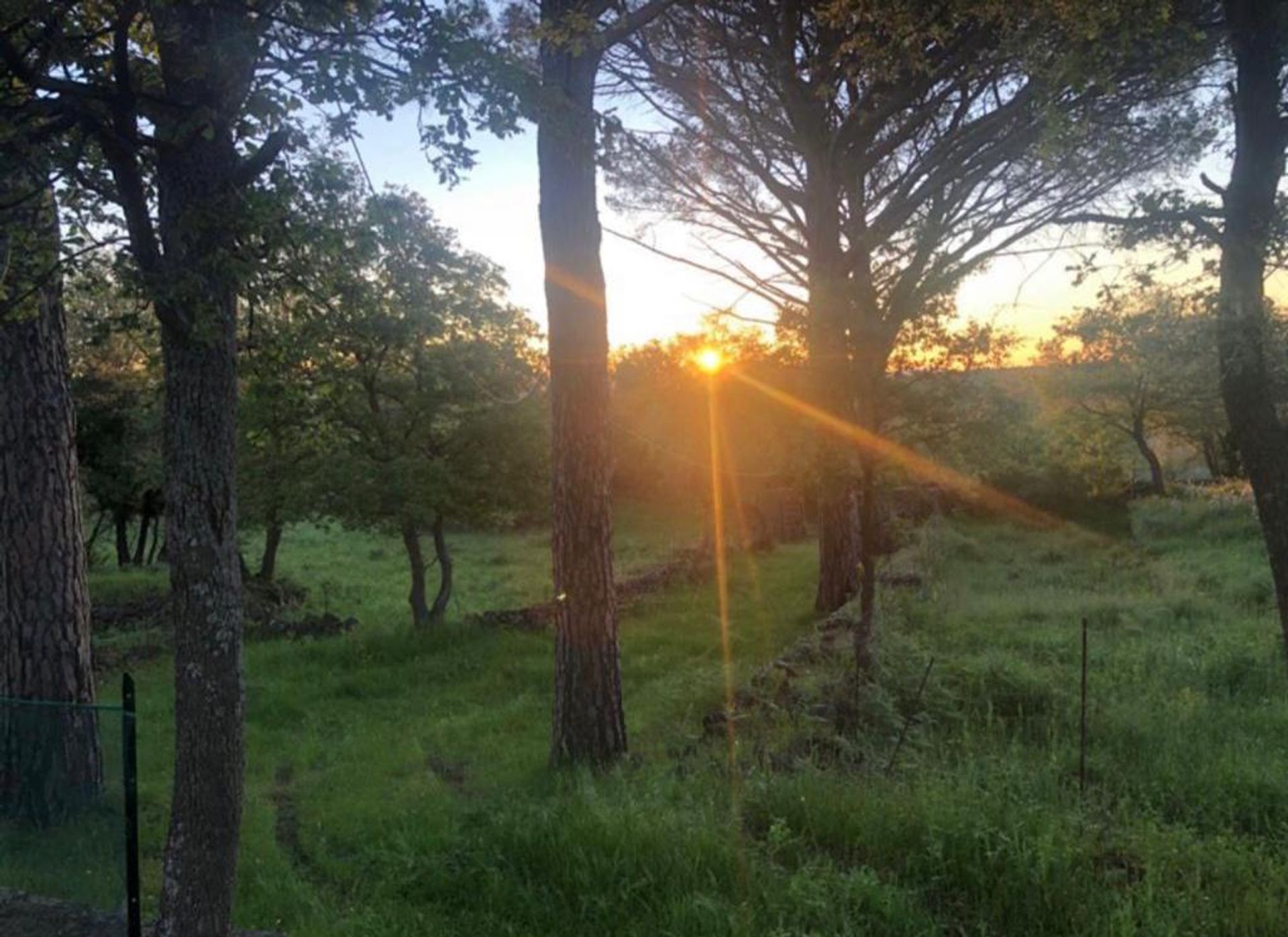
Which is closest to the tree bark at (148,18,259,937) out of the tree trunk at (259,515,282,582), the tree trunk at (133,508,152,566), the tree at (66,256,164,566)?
the tree at (66,256,164,566)

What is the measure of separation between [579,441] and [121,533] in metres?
26.5

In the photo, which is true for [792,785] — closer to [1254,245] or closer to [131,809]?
[131,809]

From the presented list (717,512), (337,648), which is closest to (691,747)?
(337,648)

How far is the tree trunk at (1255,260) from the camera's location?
276 inches

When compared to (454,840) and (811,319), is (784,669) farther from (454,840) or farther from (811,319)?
(454,840)

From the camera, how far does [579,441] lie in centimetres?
716

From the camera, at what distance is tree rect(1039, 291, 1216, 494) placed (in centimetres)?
834

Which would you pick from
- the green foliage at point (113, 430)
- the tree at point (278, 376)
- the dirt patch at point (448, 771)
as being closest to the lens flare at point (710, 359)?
the tree at point (278, 376)

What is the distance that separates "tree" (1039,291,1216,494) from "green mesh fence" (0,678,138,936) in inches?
364

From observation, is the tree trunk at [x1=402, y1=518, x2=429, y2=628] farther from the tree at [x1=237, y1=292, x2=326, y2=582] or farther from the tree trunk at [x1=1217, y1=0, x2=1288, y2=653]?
the tree trunk at [x1=1217, y1=0, x2=1288, y2=653]

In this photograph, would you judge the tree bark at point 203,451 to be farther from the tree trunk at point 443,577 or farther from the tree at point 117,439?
the tree at point 117,439

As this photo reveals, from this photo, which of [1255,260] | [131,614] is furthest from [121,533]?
[1255,260]

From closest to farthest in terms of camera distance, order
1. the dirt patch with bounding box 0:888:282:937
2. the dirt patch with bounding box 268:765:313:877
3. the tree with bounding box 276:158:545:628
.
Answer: the dirt patch with bounding box 0:888:282:937, the dirt patch with bounding box 268:765:313:877, the tree with bounding box 276:158:545:628

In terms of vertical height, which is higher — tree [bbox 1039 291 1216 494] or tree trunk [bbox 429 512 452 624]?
tree [bbox 1039 291 1216 494]
